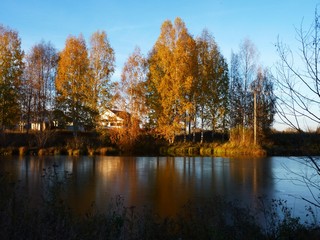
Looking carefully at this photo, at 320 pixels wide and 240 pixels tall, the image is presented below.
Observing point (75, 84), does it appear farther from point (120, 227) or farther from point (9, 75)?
point (120, 227)

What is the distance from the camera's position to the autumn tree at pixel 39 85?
37969mm

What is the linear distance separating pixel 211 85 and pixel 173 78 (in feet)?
15.4

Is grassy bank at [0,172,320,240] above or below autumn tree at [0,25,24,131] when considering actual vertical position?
below

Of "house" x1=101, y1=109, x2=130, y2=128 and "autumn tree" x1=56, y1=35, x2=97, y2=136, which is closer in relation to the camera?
"house" x1=101, y1=109, x2=130, y2=128

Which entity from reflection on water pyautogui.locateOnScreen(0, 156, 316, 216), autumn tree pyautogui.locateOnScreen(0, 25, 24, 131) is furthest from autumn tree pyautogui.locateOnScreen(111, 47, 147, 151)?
reflection on water pyautogui.locateOnScreen(0, 156, 316, 216)

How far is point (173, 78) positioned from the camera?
108ft

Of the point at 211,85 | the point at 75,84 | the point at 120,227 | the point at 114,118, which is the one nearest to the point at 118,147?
the point at 114,118

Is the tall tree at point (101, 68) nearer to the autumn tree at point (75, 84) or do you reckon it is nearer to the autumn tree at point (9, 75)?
the autumn tree at point (75, 84)

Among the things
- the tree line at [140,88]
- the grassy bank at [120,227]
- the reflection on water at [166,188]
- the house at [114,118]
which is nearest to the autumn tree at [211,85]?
the tree line at [140,88]

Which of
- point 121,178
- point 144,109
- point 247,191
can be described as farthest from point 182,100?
point 247,191

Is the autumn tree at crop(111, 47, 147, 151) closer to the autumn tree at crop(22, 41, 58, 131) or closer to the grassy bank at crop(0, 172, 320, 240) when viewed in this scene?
the autumn tree at crop(22, 41, 58, 131)

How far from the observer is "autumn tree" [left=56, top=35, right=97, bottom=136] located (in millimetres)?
34781

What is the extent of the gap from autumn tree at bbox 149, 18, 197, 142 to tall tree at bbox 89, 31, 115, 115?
165 inches

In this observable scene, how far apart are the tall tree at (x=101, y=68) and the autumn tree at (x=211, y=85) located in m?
8.50
